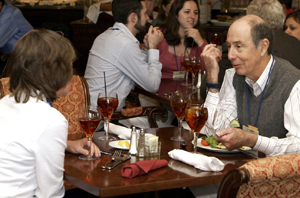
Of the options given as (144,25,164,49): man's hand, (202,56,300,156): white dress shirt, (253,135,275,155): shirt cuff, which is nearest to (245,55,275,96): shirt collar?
(202,56,300,156): white dress shirt

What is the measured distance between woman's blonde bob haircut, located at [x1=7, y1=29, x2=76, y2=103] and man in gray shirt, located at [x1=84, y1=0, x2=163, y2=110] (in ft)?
5.46

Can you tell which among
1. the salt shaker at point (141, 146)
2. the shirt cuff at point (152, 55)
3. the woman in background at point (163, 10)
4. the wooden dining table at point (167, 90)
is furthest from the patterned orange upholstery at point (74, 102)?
the woman in background at point (163, 10)

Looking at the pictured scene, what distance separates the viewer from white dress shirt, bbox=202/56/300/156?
1.86 meters

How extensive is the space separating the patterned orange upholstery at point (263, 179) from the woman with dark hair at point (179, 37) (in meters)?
2.93

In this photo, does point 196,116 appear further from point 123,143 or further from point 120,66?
point 120,66

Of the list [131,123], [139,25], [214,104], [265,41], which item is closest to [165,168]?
[214,104]

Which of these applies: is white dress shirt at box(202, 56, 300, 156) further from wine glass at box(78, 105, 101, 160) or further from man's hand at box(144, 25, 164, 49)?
man's hand at box(144, 25, 164, 49)

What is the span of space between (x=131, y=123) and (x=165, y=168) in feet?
5.64

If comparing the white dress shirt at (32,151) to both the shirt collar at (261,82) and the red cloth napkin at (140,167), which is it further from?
the shirt collar at (261,82)

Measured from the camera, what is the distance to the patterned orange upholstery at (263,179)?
104 cm

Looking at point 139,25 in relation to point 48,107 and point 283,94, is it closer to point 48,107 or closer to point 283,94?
point 283,94

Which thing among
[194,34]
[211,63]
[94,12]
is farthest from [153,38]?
[94,12]

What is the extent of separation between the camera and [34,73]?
1.51 metres

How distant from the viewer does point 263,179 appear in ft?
3.46
